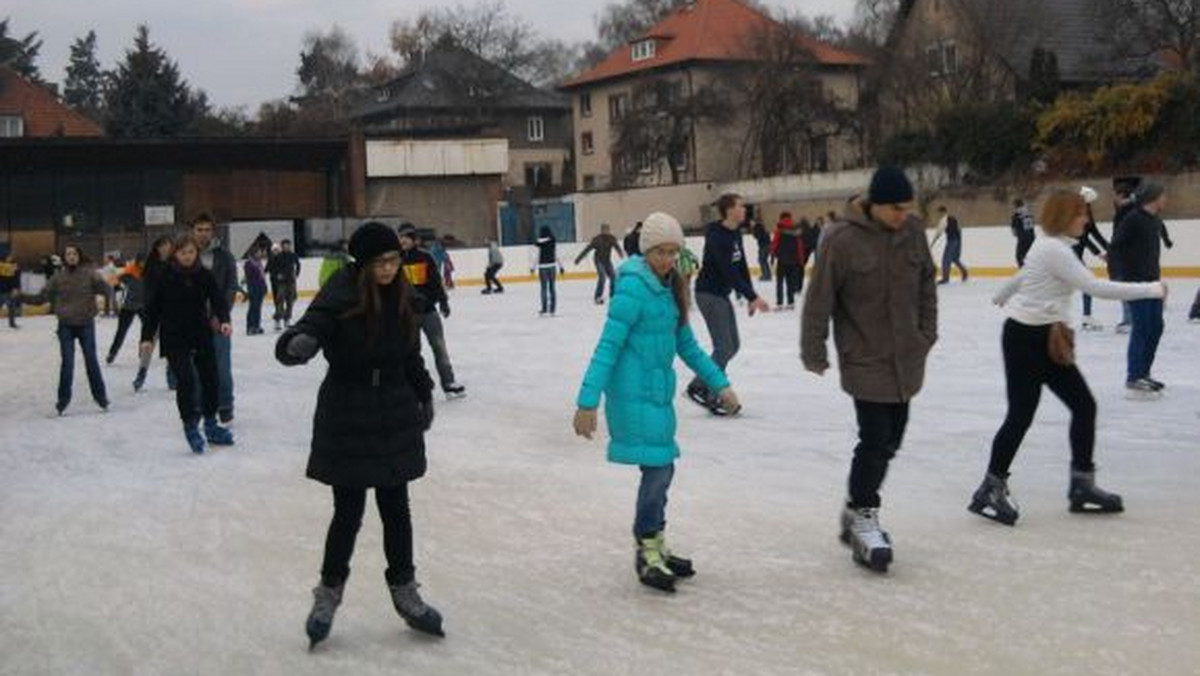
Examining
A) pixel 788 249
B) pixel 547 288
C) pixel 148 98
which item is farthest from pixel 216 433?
pixel 148 98

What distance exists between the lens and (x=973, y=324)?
16.2 metres

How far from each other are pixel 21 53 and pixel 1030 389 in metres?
94.0

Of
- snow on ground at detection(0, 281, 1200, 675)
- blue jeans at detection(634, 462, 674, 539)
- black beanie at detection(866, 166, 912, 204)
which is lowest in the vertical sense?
snow on ground at detection(0, 281, 1200, 675)

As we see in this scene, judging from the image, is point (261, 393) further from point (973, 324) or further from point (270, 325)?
point (270, 325)

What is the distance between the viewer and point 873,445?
5.54 m

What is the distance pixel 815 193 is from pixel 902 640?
1593 inches

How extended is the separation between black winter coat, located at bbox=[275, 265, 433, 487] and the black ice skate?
3.14m

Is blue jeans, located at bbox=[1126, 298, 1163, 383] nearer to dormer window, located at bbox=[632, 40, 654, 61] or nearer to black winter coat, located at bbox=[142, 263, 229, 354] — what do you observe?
black winter coat, located at bbox=[142, 263, 229, 354]

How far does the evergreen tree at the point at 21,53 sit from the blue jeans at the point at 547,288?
241 feet

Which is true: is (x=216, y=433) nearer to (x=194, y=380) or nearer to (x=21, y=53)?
(x=194, y=380)

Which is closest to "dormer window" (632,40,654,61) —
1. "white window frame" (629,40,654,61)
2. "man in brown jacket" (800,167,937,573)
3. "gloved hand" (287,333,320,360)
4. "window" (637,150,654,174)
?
"white window frame" (629,40,654,61)

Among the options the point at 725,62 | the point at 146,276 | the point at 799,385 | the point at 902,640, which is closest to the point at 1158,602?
the point at 902,640

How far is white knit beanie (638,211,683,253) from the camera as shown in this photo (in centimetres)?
536

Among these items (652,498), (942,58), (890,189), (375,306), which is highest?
(942,58)
